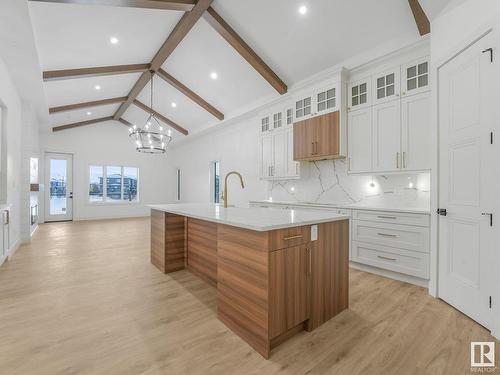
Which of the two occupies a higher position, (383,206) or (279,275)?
(383,206)

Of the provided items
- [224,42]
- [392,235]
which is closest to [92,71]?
[224,42]

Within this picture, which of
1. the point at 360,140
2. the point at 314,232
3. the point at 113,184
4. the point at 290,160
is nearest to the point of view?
the point at 314,232

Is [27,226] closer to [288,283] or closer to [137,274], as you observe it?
[137,274]

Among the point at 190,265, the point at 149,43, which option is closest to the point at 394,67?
the point at 190,265

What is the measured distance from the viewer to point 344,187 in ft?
13.9

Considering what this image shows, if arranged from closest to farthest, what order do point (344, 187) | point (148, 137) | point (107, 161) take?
point (344, 187) < point (148, 137) < point (107, 161)

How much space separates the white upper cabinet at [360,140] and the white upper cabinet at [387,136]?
8 centimetres

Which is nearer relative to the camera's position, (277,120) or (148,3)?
(148,3)

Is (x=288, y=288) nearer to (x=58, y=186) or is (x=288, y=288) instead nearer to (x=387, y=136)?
(x=387, y=136)

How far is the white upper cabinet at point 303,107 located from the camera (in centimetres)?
433

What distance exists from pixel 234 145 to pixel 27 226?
198 inches

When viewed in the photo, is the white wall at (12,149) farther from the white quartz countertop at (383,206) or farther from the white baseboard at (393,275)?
the white baseboard at (393,275)

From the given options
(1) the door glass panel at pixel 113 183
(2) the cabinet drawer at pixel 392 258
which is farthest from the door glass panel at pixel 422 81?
(1) the door glass panel at pixel 113 183

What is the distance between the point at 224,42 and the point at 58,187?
777 cm
